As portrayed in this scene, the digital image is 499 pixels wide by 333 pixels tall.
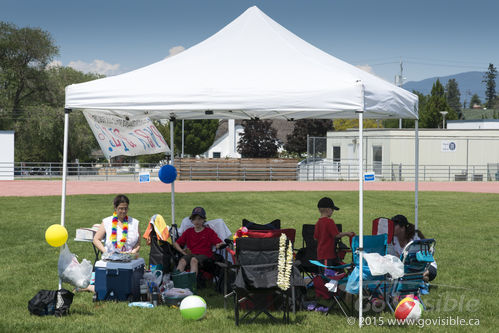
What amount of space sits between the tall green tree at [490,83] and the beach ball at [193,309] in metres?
129

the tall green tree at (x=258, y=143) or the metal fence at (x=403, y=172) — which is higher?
the tall green tree at (x=258, y=143)

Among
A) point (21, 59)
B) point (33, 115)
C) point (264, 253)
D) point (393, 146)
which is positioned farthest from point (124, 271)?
point (21, 59)

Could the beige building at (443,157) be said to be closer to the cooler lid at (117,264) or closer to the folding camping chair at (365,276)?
the folding camping chair at (365,276)

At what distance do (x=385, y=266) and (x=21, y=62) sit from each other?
42920 millimetres

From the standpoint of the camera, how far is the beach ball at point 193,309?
559 cm

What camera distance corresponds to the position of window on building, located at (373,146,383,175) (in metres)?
32.4

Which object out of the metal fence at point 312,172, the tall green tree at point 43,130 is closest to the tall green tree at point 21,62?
the tall green tree at point 43,130

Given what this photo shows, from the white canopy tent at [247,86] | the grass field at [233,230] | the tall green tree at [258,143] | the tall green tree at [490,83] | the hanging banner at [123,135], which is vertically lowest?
the grass field at [233,230]

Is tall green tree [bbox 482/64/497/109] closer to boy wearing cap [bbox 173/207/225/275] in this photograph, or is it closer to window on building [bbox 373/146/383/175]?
window on building [bbox 373/146/383/175]

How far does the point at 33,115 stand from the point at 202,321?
39.2 m

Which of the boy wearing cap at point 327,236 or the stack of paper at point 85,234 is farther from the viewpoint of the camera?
the stack of paper at point 85,234

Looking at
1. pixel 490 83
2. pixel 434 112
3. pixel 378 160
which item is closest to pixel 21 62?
pixel 378 160

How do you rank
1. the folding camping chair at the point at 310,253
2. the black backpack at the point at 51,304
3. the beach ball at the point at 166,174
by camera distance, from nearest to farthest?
1. the black backpack at the point at 51,304
2. the folding camping chair at the point at 310,253
3. the beach ball at the point at 166,174

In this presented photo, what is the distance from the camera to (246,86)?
19.3 feet
